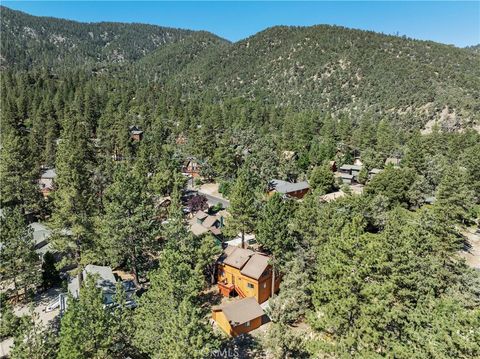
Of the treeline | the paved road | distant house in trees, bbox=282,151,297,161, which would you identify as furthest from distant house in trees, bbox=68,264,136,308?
distant house in trees, bbox=282,151,297,161

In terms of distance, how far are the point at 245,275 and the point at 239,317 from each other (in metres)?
5.30

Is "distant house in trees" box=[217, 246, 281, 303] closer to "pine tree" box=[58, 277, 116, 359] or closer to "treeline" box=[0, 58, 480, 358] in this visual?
"treeline" box=[0, 58, 480, 358]

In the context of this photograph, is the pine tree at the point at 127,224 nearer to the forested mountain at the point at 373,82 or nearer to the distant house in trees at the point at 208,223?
the distant house in trees at the point at 208,223

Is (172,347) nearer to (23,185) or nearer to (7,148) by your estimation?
(23,185)

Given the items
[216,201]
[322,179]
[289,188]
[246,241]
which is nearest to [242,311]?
[246,241]

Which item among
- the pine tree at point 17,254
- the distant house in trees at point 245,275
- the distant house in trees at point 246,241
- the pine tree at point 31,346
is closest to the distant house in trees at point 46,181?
the pine tree at point 17,254

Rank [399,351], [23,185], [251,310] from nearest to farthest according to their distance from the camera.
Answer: [399,351]
[251,310]
[23,185]

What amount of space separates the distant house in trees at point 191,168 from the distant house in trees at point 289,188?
1904 centimetres

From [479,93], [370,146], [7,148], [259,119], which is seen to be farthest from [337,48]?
[7,148]

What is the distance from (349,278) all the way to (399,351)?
448 centimetres

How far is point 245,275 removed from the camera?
35.8 meters

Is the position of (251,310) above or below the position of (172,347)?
below

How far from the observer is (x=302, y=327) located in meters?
32.5

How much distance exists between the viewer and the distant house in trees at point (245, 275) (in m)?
35.7
